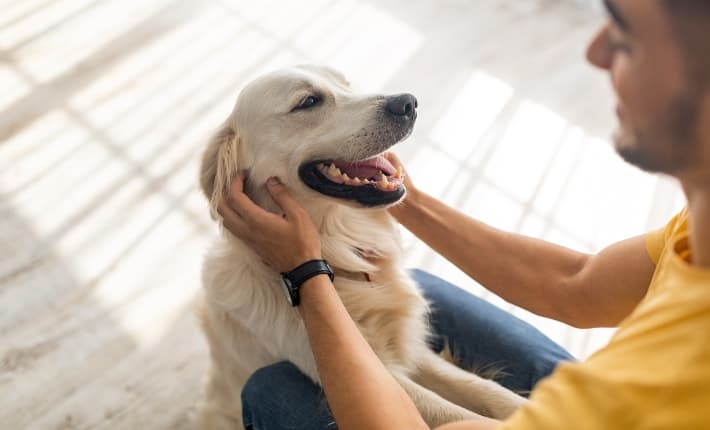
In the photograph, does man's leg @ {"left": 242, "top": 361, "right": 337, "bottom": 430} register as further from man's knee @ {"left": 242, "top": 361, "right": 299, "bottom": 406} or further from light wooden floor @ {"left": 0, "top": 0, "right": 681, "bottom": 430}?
light wooden floor @ {"left": 0, "top": 0, "right": 681, "bottom": 430}

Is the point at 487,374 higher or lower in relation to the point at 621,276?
lower

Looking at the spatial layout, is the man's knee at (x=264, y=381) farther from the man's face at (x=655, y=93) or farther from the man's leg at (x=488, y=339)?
the man's face at (x=655, y=93)

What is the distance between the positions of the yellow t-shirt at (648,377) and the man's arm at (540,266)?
50cm

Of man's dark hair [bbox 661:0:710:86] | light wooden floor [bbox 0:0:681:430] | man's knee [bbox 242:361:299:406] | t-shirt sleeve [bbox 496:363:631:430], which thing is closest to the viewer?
man's dark hair [bbox 661:0:710:86]

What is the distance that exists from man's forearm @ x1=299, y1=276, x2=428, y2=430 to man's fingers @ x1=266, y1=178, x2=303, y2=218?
0.55ft

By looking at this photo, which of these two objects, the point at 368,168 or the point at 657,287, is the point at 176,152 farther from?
the point at 657,287

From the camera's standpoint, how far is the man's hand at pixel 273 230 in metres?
1.33

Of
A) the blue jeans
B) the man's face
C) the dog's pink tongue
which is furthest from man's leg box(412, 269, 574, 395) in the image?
the man's face

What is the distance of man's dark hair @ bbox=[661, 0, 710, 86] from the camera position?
632mm

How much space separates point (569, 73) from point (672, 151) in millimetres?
2881

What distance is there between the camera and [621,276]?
1306 mm

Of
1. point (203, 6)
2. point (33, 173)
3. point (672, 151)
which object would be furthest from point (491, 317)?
point (203, 6)

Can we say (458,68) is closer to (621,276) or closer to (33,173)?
(33,173)

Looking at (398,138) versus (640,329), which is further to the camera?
(398,138)
